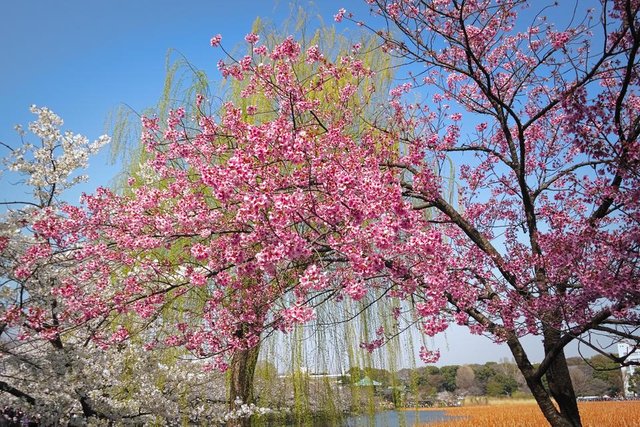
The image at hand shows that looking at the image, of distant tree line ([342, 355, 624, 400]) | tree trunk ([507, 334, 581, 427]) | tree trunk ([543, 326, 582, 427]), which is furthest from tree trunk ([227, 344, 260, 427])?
distant tree line ([342, 355, 624, 400])

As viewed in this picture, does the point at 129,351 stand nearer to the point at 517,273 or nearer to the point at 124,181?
the point at 124,181

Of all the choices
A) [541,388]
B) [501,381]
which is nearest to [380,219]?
[541,388]

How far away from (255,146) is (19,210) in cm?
402

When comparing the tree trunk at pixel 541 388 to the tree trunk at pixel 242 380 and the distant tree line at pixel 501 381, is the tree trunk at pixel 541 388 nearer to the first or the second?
the tree trunk at pixel 242 380

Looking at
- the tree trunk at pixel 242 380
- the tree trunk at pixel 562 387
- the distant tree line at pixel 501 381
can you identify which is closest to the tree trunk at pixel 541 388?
the tree trunk at pixel 562 387

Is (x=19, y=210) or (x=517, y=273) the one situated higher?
(x=19, y=210)

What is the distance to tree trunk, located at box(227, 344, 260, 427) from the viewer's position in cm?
651

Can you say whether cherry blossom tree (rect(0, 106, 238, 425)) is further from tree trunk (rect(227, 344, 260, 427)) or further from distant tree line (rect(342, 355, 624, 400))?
distant tree line (rect(342, 355, 624, 400))

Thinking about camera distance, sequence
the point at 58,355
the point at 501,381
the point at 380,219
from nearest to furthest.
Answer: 1. the point at 380,219
2. the point at 58,355
3. the point at 501,381

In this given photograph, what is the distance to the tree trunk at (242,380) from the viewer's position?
Answer: 6.51 meters

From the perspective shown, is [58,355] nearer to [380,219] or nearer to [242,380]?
[242,380]

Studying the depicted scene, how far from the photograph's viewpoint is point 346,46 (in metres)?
8.14

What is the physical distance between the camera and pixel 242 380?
21.9 ft

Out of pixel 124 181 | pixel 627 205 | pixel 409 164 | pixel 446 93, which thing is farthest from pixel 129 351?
pixel 627 205
